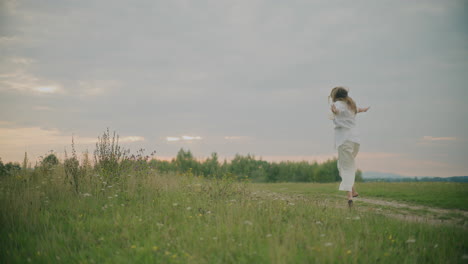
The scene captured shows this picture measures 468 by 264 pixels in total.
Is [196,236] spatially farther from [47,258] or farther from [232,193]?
[232,193]

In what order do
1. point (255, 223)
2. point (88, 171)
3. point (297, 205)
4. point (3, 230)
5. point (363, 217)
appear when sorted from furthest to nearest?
point (88, 171) < point (297, 205) < point (363, 217) < point (3, 230) < point (255, 223)

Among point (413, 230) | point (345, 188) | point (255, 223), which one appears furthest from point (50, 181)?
point (413, 230)

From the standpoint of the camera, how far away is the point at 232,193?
28.6ft

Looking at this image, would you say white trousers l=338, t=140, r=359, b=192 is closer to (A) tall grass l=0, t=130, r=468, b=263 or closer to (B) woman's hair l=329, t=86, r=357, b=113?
(B) woman's hair l=329, t=86, r=357, b=113

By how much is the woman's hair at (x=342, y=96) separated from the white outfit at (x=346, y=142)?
12cm

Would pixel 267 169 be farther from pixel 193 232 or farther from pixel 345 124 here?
pixel 193 232

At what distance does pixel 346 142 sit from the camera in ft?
26.5

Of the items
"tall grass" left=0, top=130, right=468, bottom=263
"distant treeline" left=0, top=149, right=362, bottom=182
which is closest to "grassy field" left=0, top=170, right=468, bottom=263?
"tall grass" left=0, top=130, right=468, bottom=263

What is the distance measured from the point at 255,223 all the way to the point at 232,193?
11.5 feet

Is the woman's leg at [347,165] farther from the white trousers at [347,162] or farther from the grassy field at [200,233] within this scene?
the grassy field at [200,233]

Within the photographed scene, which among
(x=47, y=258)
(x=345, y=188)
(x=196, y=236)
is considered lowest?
(x=47, y=258)

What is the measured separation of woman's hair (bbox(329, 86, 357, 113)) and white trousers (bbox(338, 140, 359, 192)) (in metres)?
1.03

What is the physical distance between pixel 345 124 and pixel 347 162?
1.07 m

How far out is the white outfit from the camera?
26.4ft
